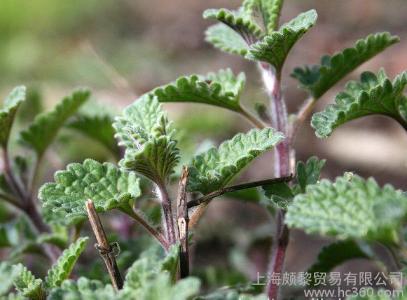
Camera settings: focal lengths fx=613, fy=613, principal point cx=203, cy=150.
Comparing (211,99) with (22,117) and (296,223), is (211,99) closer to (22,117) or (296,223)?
(296,223)

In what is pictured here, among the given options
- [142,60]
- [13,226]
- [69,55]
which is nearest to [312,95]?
[13,226]

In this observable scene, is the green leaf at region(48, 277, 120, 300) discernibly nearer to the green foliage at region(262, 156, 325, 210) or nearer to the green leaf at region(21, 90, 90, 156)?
the green foliage at region(262, 156, 325, 210)

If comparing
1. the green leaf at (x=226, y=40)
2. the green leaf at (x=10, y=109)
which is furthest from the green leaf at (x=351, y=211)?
the green leaf at (x=10, y=109)

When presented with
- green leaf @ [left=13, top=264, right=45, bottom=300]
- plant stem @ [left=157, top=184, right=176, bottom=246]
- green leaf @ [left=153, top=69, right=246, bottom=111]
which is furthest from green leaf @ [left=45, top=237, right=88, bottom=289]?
green leaf @ [left=153, top=69, right=246, bottom=111]

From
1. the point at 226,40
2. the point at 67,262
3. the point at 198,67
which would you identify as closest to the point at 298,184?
the point at 226,40

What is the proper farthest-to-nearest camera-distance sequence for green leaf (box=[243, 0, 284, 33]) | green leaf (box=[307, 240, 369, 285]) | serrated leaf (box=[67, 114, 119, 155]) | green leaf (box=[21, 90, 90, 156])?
1. serrated leaf (box=[67, 114, 119, 155])
2. green leaf (box=[21, 90, 90, 156])
3. green leaf (box=[307, 240, 369, 285])
4. green leaf (box=[243, 0, 284, 33])

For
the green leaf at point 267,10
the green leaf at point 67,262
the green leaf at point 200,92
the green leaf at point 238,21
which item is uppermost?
the green leaf at point 267,10

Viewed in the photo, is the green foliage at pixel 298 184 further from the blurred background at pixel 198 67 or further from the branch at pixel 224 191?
the blurred background at pixel 198 67

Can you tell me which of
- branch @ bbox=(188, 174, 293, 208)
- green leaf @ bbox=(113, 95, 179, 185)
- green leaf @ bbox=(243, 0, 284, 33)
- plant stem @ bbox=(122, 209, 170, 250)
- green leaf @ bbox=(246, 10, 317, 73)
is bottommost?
plant stem @ bbox=(122, 209, 170, 250)
